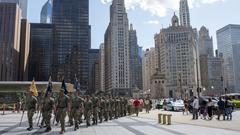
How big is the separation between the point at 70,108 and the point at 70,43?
168041 mm

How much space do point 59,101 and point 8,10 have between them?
148m

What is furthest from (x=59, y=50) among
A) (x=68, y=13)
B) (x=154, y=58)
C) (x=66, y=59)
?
(x=154, y=58)

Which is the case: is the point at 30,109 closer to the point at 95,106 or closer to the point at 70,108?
the point at 70,108

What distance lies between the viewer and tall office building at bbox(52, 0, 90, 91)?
601ft

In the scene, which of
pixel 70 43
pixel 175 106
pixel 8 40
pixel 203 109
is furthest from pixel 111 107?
pixel 70 43

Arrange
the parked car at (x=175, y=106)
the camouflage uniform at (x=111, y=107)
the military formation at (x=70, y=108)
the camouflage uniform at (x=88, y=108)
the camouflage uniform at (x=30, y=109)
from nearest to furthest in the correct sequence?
the military formation at (x=70, y=108), the camouflage uniform at (x=30, y=109), the camouflage uniform at (x=88, y=108), the camouflage uniform at (x=111, y=107), the parked car at (x=175, y=106)

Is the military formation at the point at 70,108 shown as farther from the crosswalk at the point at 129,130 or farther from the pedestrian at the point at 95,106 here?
the crosswalk at the point at 129,130

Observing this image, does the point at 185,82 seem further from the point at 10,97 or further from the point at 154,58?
the point at 10,97

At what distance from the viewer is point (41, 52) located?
195m

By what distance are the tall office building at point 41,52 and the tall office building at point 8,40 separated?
3639 centimetres

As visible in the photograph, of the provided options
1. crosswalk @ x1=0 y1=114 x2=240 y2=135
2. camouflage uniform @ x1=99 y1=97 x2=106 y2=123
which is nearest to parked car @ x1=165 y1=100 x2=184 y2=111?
camouflage uniform @ x1=99 y1=97 x2=106 y2=123

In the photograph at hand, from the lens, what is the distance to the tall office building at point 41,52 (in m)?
190

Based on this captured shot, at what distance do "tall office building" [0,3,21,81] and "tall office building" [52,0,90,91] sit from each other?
3520cm

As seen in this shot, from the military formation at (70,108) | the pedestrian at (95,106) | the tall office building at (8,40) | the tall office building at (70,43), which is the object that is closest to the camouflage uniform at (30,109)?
the military formation at (70,108)
